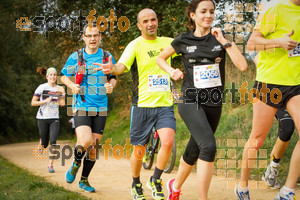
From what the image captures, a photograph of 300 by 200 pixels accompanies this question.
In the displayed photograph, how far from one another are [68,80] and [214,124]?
8.11 feet

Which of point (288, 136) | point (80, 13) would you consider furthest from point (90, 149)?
point (80, 13)

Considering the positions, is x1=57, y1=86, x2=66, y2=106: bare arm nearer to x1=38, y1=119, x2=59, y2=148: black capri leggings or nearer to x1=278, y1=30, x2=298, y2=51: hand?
x1=38, y1=119, x2=59, y2=148: black capri leggings

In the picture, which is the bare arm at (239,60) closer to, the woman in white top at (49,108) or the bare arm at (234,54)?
the bare arm at (234,54)

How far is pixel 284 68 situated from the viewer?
423 centimetres

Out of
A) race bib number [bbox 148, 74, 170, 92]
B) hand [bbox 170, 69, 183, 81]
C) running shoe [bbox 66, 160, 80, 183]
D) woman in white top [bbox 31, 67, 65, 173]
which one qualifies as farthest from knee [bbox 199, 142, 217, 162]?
woman in white top [bbox 31, 67, 65, 173]

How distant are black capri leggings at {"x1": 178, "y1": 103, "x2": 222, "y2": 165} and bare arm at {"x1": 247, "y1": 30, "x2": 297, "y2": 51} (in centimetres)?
76

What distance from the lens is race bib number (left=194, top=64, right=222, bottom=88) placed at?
4.10 metres

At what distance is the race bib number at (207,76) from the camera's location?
4102 mm

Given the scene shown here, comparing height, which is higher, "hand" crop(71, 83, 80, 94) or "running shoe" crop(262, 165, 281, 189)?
"hand" crop(71, 83, 80, 94)

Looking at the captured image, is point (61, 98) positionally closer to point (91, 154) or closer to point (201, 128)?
point (91, 154)

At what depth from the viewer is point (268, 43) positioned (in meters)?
4.11

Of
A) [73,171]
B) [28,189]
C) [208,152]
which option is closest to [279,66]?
[208,152]

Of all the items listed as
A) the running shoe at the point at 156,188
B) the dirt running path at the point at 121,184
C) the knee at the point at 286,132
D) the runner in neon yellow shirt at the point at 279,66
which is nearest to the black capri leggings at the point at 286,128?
the knee at the point at 286,132

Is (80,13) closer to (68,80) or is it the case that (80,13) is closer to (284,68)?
(68,80)
